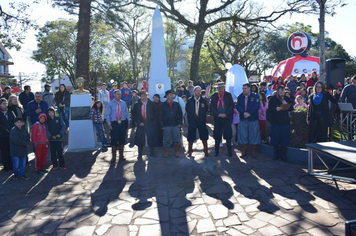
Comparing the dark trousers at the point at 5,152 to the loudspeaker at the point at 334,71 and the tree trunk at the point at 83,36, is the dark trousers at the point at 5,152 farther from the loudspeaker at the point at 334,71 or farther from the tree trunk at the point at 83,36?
the loudspeaker at the point at 334,71

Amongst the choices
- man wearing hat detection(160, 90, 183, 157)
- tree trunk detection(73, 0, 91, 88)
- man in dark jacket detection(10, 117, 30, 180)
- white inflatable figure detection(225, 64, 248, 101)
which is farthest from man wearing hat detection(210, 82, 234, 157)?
tree trunk detection(73, 0, 91, 88)

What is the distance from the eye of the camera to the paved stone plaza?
3957 mm

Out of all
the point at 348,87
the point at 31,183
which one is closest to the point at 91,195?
the point at 31,183

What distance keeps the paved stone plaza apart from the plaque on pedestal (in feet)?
6.80

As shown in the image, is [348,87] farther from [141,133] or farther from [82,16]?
[82,16]

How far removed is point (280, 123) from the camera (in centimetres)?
712

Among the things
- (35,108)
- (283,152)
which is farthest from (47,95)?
(283,152)

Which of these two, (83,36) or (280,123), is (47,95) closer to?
(83,36)

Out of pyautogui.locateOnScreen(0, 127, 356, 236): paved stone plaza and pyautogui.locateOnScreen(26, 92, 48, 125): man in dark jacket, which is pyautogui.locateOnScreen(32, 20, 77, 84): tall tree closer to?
pyautogui.locateOnScreen(26, 92, 48, 125): man in dark jacket

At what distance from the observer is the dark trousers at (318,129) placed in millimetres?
7352

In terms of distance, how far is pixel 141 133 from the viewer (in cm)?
780

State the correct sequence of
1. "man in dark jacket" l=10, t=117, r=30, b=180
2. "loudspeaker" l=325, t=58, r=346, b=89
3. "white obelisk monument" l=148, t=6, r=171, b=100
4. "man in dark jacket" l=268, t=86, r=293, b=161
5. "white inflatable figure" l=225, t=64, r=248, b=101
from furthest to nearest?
"loudspeaker" l=325, t=58, r=346, b=89 < "white inflatable figure" l=225, t=64, r=248, b=101 < "white obelisk monument" l=148, t=6, r=171, b=100 < "man in dark jacket" l=268, t=86, r=293, b=161 < "man in dark jacket" l=10, t=117, r=30, b=180

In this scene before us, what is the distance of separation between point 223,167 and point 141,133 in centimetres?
243

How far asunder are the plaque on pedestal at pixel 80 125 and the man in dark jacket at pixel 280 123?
18.1ft
